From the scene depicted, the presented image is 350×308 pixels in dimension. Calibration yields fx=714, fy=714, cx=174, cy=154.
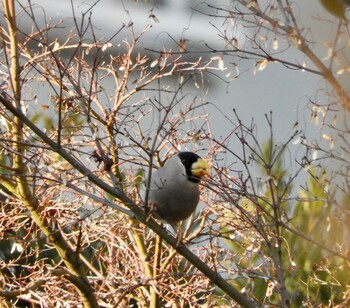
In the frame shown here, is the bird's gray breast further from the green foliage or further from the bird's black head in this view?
the green foliage

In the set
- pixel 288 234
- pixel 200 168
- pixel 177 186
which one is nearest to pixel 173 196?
pixel 177 186

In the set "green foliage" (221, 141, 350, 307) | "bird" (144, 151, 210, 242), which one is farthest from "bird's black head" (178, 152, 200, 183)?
"green foliage" (221, 141, 350, 307)

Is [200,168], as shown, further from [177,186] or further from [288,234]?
[288,234]

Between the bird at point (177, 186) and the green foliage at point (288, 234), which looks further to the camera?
the bird at point (177, 186)

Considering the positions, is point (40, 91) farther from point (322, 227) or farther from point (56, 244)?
point (322, 227)

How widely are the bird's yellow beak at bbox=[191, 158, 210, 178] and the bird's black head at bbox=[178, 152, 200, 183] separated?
2 centimetres

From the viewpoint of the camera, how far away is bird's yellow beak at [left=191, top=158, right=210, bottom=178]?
279 centimetres

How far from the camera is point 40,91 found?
151 inches

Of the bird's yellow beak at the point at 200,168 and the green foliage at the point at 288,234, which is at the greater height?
the bird's yellow beak at the point at 200,168

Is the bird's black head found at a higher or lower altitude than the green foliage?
higher

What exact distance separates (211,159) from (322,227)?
2.45 m

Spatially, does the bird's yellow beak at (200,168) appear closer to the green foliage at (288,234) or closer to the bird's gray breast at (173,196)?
the bird's gray breast at (173,196)

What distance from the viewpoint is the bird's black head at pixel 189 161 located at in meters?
2.87

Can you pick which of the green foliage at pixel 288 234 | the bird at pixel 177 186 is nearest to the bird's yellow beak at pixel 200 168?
the bird at pixel 177 186
